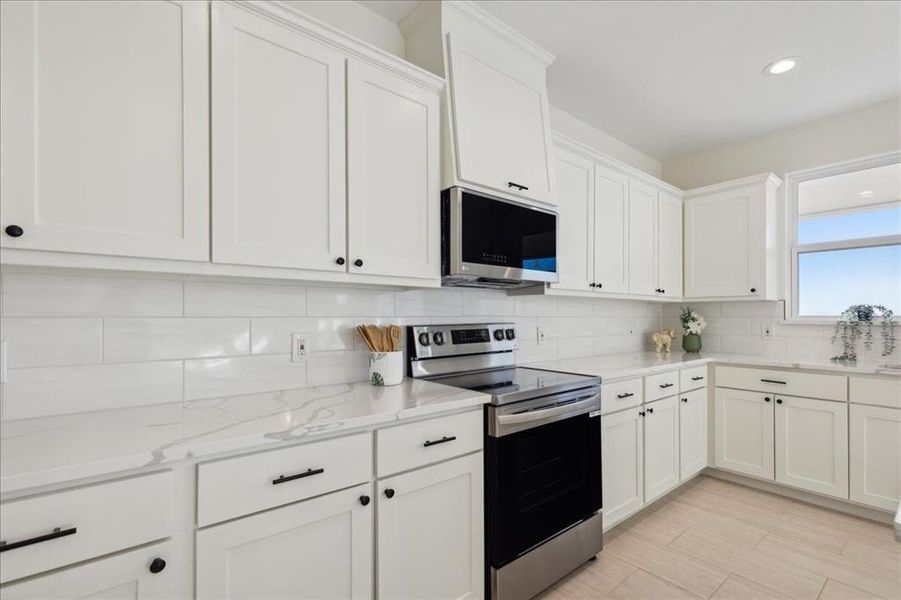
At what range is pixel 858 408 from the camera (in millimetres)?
2605

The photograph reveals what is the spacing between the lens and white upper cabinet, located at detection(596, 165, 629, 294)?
111 inches

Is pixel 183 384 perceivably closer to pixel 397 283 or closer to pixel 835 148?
pixel 397 283

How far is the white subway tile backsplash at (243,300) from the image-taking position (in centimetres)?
160

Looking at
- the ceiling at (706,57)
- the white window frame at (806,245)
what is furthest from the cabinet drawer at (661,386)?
the ceiling at (706,57)

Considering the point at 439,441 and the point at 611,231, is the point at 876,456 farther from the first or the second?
the point at 439,441

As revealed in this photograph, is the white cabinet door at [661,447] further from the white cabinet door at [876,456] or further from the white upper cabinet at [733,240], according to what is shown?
the white upper cabinet at [733,240]

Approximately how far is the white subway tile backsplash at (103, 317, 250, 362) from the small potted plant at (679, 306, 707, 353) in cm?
340

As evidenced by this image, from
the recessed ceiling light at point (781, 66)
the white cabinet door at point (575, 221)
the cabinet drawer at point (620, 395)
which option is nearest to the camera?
the cabinet drawer at point (620, 395)

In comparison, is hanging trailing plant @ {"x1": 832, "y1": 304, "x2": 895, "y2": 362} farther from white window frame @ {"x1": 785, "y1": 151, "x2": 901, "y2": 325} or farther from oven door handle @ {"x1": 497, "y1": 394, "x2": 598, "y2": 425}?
oven door handle @ {"x1": 497, "y1": 394, "x2": 598, "y2": 425}

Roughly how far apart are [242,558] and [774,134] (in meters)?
4.38

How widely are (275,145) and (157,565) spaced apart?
4.07ft

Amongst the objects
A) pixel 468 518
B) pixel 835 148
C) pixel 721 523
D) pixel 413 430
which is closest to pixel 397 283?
pixel 413 430

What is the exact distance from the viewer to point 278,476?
121 centimetres

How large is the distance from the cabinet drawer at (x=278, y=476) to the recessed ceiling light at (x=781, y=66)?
298 cm
